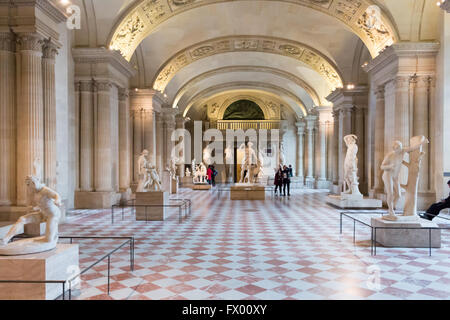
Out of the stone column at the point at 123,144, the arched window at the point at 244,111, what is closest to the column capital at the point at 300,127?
the arched window at the point at 244,111

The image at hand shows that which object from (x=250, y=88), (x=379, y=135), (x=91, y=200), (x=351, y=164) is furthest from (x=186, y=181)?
(x=351, y=164)

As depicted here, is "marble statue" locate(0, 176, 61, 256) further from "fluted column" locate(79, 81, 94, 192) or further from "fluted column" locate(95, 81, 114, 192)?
"fluted column" locate(79, 81, 94, 192)

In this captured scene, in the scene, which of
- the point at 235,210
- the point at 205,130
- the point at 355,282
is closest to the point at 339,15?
the point at 235,210

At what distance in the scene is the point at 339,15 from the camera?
17.4 m

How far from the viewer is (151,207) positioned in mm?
12508

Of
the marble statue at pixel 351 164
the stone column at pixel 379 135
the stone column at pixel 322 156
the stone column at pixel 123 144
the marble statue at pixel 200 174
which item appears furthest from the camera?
the stone column at pixel 322 156

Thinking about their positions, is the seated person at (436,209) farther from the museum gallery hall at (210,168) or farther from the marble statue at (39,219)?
the marble statue at (39,219)

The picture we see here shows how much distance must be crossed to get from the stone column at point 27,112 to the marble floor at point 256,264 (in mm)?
2022

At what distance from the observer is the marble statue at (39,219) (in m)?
5.13

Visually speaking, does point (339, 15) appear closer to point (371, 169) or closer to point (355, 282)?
point (371, 169)

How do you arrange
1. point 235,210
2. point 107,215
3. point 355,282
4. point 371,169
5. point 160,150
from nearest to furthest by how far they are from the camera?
point 355,282
point 107,215
point 235,210
point 371,169
point 160,150

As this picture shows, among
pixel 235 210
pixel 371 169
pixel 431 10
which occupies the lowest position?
pixel 235 210
